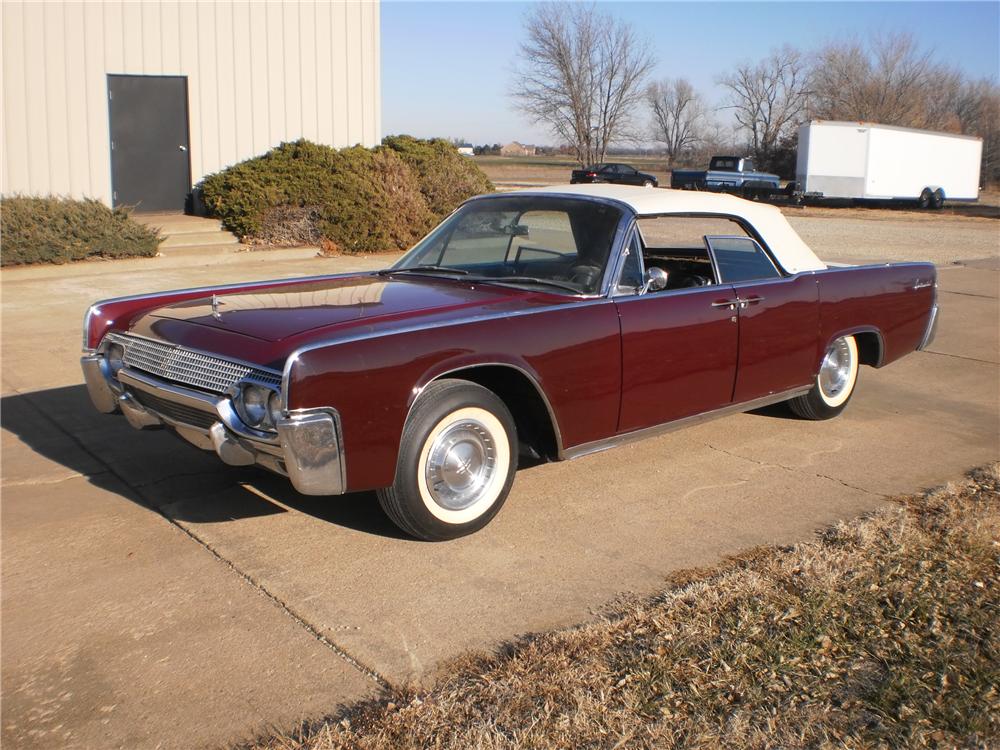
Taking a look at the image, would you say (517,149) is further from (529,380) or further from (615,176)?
(529,380)

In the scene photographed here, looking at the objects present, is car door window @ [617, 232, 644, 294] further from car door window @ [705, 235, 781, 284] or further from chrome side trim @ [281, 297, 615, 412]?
car door window @ [705, 235, 781, 284]

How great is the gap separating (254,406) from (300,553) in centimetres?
75

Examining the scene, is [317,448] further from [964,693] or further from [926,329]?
[926,329]

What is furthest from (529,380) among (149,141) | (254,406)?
(149,141)

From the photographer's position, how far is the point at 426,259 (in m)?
5.77

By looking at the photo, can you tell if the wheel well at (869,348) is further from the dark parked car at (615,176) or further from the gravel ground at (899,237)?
the dark parked car at (615,176)

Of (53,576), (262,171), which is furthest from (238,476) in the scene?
(262,171)

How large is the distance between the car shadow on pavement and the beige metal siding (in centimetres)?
988

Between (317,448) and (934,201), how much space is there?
3527 centimetres

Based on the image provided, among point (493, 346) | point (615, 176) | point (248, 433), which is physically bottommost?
point (248, 433)

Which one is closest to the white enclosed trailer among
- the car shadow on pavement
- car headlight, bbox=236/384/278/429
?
the car shadow on pavement

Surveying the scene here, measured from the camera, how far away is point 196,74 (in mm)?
16531

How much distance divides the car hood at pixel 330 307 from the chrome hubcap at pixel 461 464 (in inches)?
20.2

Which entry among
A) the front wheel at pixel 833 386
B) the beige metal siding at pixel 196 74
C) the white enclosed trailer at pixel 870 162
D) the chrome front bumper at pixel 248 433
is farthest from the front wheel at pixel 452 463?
the white enclosed trailer at pixel 870 162
